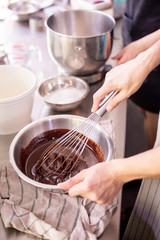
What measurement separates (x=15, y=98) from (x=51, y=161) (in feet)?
0.77

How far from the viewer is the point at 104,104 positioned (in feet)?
3.27

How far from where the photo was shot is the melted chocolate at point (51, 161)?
86 cm

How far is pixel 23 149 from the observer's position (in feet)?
3.13

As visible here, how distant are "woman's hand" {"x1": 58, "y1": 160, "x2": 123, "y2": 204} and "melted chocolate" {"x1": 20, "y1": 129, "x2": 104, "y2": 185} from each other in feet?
0.24

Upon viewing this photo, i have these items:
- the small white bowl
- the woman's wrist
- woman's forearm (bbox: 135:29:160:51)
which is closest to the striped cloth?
the woman's wrist

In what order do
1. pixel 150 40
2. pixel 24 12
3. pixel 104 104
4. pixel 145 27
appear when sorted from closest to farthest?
pixel 104 104
pixel 150 40
pixel 145 27
pixel 24 12

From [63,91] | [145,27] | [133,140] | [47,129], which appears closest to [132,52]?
[145,27]

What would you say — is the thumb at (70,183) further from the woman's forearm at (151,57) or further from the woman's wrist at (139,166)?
the woman's forearm at (151,57)

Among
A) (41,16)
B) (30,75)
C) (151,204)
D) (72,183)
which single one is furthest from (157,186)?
(41,16)

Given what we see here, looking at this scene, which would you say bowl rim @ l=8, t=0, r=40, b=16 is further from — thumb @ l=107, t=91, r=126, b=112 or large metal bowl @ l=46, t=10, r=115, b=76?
thumb @ l=107, t=91, r=126, b=112

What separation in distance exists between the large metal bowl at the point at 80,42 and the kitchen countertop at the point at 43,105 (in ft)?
0.39

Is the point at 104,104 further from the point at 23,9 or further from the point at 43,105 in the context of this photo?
the point at 23,9

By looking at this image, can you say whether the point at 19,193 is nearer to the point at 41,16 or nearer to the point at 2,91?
the point at 2,91

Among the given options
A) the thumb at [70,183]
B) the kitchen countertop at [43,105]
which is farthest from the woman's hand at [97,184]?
the kitchen countertop at [43,105]
